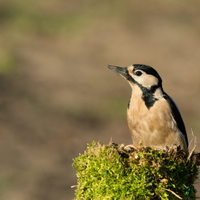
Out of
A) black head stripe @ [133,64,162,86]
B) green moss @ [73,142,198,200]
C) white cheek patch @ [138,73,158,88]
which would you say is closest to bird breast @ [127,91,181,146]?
white cheek patch @ [138,73,158,88]

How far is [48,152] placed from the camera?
12.2 meters

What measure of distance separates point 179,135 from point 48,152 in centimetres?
734

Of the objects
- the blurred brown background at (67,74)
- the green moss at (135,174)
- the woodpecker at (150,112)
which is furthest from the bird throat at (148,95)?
the blurred brown background at (67,74)

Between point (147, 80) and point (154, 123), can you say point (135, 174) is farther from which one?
point (147, 80)

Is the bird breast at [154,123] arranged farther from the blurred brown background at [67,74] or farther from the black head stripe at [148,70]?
the blurred brown background at [67,74]

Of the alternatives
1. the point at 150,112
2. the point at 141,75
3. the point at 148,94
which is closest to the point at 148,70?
the point at 141,75

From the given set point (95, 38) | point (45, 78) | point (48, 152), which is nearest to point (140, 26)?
point (95, 38)

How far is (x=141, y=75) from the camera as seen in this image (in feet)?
18.3

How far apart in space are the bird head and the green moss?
6.22 feet

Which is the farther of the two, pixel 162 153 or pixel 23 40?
pixel 23 40

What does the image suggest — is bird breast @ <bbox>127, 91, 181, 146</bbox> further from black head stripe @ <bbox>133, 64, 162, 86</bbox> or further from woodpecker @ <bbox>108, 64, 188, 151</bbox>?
black head stripe @ <bbox>133, 64, 162, 86</bbox>

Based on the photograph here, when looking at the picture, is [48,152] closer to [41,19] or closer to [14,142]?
[14,142]

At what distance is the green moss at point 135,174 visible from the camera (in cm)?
356

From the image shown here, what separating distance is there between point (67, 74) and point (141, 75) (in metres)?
10.8
